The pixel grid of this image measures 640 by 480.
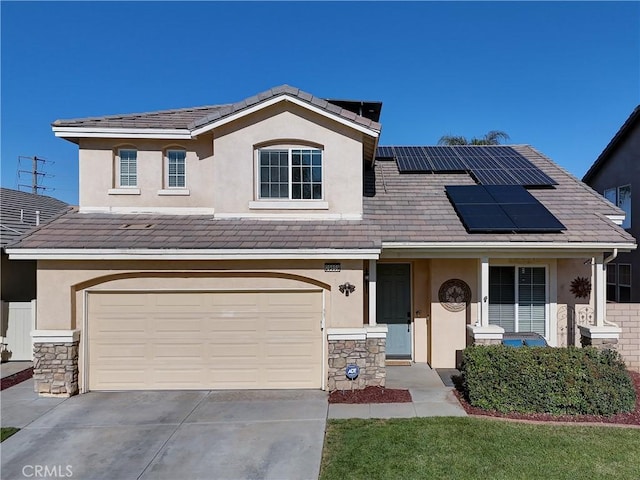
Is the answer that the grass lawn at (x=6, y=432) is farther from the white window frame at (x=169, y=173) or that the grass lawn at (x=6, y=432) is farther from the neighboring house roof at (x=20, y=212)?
the white window frame at (x=169, y=173)

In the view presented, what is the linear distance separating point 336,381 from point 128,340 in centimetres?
468

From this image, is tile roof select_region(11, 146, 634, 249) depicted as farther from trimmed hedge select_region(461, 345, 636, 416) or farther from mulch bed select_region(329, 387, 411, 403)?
mulch bed select_region(329, 387, 411, 403)

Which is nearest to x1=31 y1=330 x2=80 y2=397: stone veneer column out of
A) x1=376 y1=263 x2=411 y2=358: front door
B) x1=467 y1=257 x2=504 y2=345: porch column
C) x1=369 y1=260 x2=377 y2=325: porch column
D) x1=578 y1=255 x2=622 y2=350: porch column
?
x1=369 y1=260 x2=377 y2=325: porch column

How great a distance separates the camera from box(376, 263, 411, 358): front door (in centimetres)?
1039

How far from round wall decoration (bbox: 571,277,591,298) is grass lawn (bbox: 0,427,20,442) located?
40.7 ft

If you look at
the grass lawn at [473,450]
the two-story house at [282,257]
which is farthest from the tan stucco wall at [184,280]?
the grass lawn at [473,450]

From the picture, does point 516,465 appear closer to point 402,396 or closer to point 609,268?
point 402,396

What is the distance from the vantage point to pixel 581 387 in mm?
7102

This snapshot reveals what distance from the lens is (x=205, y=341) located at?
859 cm

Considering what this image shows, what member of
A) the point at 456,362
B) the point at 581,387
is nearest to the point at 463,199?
the point at 456,362

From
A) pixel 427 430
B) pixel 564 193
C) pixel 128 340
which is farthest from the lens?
pixel 564 193

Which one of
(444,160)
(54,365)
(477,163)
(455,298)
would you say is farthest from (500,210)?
(54,365)

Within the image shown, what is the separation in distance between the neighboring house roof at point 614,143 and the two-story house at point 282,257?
6.19 m

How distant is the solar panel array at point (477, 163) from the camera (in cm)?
1139
